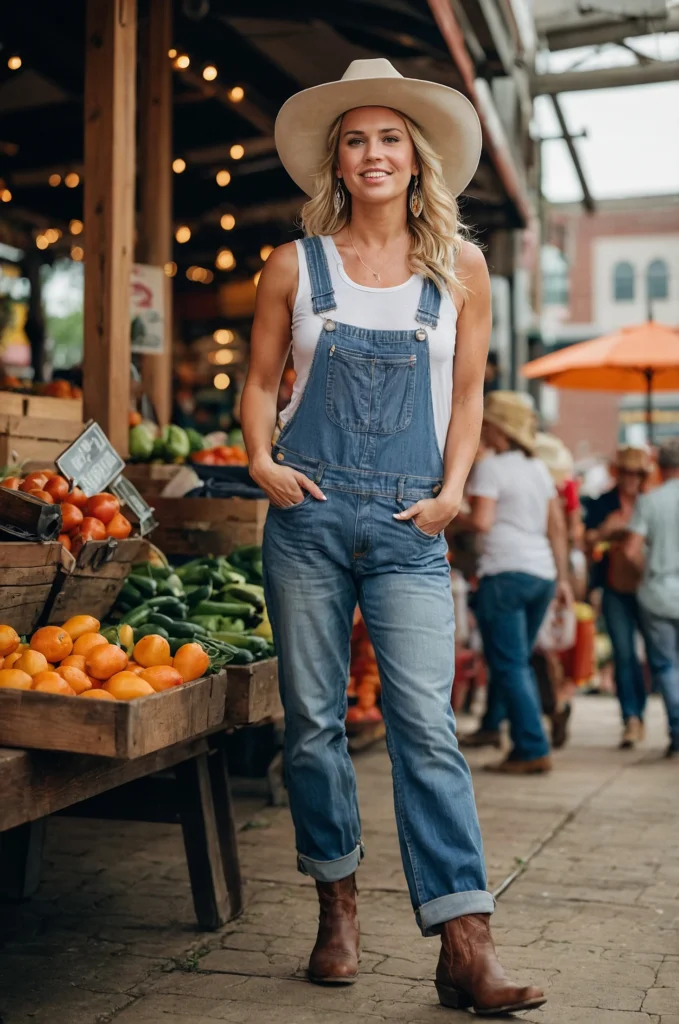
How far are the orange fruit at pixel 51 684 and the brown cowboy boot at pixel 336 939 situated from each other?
913mm

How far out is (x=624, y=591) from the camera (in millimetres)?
8188

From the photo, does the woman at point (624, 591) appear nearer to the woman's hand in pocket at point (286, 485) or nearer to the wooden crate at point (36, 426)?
the wooden crate at point (36, 426)

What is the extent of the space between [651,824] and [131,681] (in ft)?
10.7

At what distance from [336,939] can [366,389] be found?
150cm

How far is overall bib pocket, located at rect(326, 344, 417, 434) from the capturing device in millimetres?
3234

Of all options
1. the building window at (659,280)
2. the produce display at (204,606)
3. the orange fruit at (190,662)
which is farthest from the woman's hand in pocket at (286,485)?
the building window at (659,280)

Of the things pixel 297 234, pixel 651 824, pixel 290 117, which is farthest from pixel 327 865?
pixel 297 234

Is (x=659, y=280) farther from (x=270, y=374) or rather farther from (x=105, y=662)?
(x=105, y=662)

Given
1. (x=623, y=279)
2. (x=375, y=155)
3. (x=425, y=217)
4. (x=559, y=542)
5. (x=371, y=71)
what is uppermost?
(x=623, y=279)

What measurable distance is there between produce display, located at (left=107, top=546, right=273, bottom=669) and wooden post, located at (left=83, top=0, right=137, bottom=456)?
3.00 ft

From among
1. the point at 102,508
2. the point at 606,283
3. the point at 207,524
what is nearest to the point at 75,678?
the point at 102,508

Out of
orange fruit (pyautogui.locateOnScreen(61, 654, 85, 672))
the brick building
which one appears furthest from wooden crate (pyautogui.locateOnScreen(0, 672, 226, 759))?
the brick building

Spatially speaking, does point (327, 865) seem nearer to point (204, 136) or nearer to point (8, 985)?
point (8, 985)

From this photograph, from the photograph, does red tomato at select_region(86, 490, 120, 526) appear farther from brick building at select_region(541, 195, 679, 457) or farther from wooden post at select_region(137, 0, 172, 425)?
brick building at select_region(541, 195, 679, 457)
